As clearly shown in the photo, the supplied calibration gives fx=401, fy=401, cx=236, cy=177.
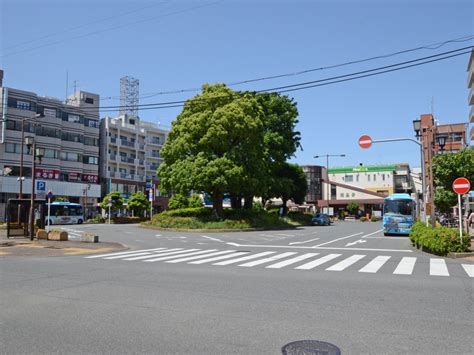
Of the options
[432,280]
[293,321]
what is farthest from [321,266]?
[293,321]

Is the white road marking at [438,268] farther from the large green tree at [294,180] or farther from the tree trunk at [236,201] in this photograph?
the large green tree at [294,180]

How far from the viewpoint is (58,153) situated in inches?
2243

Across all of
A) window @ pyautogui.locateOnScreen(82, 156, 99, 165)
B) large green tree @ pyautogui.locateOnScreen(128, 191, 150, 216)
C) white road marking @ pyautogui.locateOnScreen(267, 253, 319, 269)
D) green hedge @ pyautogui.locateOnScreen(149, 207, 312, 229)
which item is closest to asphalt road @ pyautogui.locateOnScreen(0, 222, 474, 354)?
white road marking @ pyautogui.locateOnScreen(267, 253, 319, 269)

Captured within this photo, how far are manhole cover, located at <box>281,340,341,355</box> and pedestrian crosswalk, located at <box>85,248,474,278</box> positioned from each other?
6666mm

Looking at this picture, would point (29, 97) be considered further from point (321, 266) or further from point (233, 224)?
point (321, 266)

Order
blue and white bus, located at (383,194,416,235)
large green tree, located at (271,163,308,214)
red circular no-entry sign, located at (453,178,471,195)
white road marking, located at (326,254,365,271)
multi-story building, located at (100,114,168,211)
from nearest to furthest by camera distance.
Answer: white road marking, located at (326,254,365,271) → red circular no-entry sign, located at (453,178,471,195) → blue and white bus, located at (383,194,416,235) → large green tree, located at (271,163,308,214) → multi-story building, located at (100,114,168,211)

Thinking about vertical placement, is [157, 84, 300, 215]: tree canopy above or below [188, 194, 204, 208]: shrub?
above

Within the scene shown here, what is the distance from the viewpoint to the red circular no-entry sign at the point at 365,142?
18.1 metres

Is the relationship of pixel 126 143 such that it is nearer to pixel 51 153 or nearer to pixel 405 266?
pixel 51 153

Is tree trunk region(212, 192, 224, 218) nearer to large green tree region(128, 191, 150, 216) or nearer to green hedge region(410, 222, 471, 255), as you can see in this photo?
large green tree region(128, 191, 150, 216)

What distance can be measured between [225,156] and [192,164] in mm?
2907

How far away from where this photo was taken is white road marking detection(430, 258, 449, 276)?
10.8 meters

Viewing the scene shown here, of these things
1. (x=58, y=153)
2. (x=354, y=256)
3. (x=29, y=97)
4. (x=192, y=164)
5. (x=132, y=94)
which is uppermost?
(x=132, y=94)

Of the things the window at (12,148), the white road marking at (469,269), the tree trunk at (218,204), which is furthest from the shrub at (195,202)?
the white road marking at (469,269)
